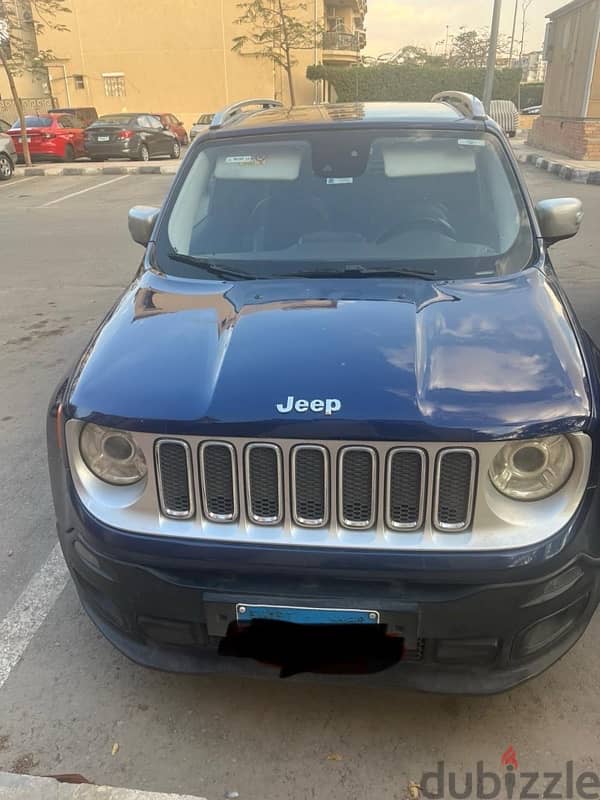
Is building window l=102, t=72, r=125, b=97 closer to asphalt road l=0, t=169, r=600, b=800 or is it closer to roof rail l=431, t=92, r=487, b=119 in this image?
roof rail l=431, t=92, r=487, b=119

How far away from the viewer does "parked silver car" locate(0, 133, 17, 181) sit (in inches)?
724

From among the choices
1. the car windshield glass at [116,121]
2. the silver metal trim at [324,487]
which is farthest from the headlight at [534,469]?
the car windshield glass at [116,121]

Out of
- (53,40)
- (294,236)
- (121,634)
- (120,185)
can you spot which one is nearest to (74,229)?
(120,185)

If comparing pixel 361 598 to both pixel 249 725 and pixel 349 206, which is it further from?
pixel 349 206

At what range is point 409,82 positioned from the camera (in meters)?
40.7

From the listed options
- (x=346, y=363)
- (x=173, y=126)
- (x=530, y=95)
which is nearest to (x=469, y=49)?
(x=530, y=95)

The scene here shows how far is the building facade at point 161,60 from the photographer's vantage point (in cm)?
3581

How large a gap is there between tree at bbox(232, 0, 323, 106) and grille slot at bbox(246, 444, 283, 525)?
35.3 meters

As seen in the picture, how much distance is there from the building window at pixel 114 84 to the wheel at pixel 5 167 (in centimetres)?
2179

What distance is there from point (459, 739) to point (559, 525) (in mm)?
900

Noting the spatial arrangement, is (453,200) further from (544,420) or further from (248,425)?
(248,425)

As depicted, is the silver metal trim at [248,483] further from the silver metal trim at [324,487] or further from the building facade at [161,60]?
the building facade at [161,60]

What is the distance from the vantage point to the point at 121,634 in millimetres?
2266

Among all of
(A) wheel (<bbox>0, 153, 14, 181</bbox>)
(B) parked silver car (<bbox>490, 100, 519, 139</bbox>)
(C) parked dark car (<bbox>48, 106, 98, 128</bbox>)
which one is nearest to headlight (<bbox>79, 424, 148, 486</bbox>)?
(A) wheel (<bbox>0, 153, 14, 181</bbox>)
